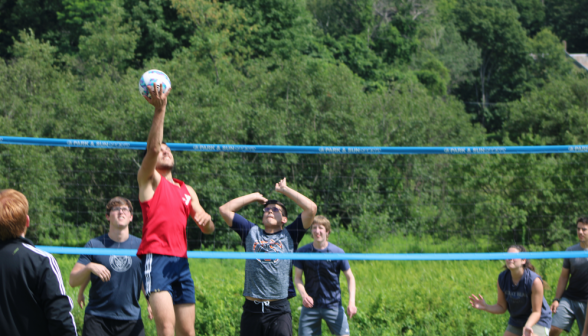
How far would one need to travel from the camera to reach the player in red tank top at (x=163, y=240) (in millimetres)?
3750

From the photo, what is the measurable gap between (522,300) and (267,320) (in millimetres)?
2689

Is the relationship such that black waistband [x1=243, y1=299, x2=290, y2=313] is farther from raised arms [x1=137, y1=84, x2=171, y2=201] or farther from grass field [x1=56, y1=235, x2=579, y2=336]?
grass field [x1=56, y1=235, x2=579, y2=336]

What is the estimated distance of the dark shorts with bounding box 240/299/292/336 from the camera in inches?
198

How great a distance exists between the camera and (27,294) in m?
2.95

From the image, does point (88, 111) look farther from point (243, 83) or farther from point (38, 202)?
point (243, 83)

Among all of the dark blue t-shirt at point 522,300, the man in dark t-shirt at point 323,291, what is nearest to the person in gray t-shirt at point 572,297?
the dark blue t-shirt at point 522,300

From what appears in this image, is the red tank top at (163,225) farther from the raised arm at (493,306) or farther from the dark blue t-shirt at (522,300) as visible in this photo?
the dark blue t-shirt at (522,300)

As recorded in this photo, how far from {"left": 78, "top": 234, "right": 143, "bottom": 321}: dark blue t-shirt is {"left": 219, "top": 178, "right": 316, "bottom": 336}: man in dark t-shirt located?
103 cm

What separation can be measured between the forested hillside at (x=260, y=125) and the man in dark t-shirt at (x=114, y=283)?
7.69 ft

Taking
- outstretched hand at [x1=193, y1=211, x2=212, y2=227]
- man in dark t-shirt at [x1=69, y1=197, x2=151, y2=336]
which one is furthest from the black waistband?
outstretched hand at [x1=193, y1=211, x2=212, y2=227]

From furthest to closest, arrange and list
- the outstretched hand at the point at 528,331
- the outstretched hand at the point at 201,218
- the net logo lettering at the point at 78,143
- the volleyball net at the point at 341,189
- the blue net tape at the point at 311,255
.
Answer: the volleyball net at the point at 341,189
the net logo lettering at the point at 78,143
the outstretched hand at the point at 528,331
the blue net tape at the point at 311,255
the outstretched hand at the point at 201,218

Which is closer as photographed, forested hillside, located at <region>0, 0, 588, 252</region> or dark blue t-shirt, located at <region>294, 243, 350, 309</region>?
dark blue t-shirt, located at <region>294, 243, 350, 309</region>

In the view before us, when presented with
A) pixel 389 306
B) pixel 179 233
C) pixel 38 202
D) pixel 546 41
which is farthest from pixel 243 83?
pixel 546 41

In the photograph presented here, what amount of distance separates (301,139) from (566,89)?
835 inches
